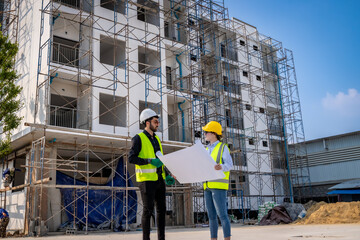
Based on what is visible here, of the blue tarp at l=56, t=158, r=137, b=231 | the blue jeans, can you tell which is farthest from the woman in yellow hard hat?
the blue tarp at l=56, t=158, r=137, b=231

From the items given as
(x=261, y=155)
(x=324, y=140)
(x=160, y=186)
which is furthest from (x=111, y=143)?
(x=324, y=140)

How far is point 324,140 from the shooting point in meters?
31.0

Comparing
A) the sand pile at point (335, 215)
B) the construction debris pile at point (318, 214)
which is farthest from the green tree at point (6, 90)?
the sand pile at point (335, 215)

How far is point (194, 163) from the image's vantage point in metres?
4.76

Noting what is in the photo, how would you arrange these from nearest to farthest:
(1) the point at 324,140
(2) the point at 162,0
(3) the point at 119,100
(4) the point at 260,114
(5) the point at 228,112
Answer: (3) the point at 119,100, (2) the point at 162,0, (5) the point at 228,112, (4) the point at 260,114, (1) the point at 324,140

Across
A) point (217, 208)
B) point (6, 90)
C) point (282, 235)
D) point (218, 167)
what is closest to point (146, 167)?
point (218, 167)

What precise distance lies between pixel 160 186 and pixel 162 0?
17.5 meters

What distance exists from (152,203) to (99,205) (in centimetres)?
1113

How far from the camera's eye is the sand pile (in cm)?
1404

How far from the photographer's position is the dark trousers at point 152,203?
182 inches

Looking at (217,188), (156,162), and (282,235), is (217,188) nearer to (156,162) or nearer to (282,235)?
(156,162)

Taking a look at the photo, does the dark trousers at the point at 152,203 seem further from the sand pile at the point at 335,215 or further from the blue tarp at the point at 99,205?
the sand pile at the point at 335,215

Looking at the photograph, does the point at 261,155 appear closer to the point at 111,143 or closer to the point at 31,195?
the point at 111,143

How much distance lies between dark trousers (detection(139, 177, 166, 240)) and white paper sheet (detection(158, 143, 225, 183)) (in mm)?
324
